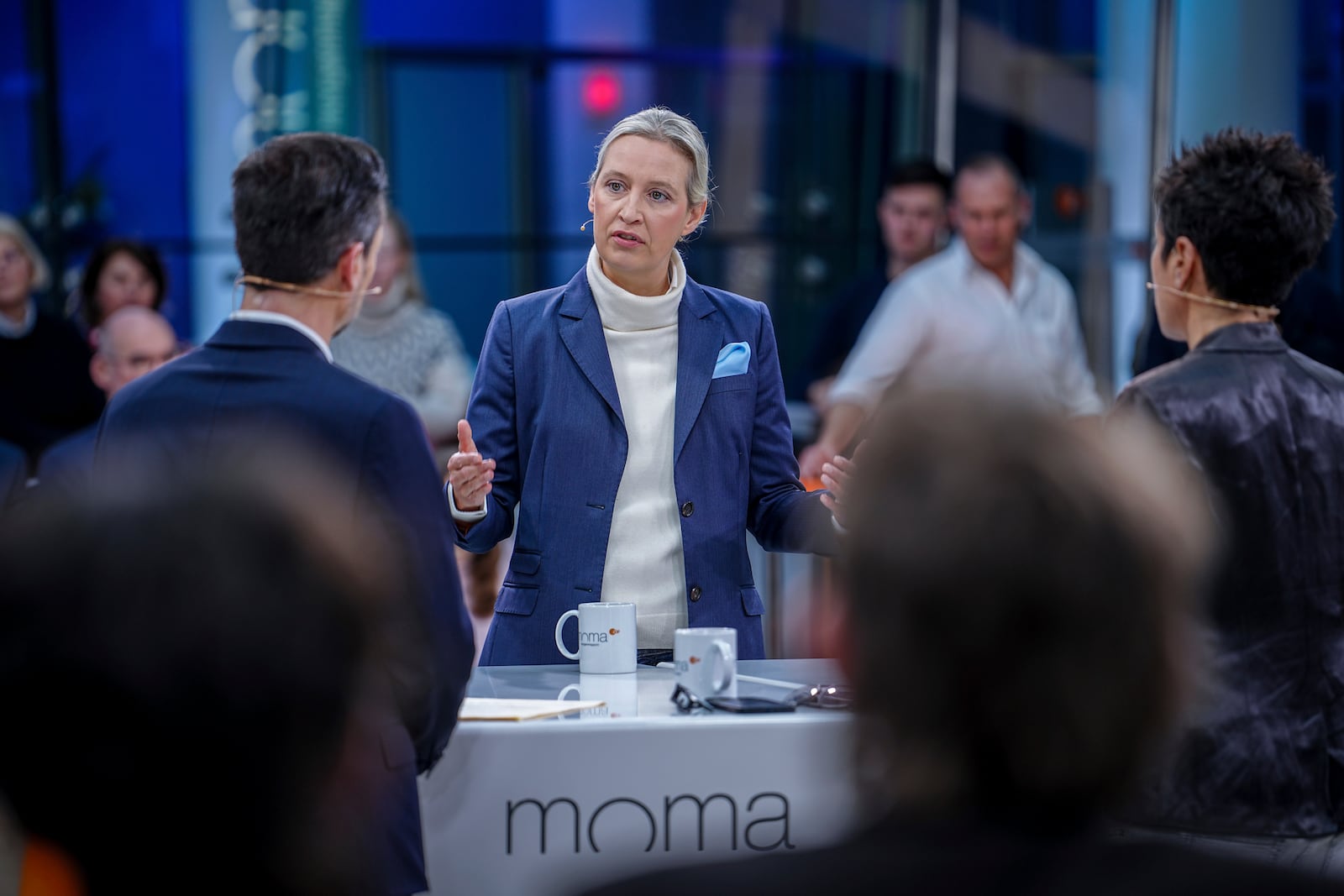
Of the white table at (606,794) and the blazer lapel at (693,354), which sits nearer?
the white table at (606,794)

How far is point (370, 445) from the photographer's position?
179 cm

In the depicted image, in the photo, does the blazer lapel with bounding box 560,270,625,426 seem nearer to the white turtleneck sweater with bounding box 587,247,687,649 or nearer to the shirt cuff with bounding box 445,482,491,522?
the white turtleneck sweater with bounding box 587,247,687,649

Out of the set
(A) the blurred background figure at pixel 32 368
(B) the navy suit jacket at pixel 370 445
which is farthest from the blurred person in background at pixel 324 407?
(A) the blurred background figure at pixel 32 368

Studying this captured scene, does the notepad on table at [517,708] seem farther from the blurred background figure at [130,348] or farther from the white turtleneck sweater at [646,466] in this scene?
the blurred background figure at [130,348]

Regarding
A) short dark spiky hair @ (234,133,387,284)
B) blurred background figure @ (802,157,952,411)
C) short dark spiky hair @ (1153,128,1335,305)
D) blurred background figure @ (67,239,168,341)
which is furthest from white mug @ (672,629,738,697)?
blurred background figure @ (67,239,168,341)

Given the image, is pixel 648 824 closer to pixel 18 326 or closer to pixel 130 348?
pixel 130 348

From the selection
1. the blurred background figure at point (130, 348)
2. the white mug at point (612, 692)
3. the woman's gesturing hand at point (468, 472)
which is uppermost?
the blurred background figure at point (130, 348)

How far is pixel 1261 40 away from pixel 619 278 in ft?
15.9

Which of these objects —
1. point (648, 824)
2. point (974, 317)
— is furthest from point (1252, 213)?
point (974, 317)

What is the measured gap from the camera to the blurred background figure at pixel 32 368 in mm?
5043

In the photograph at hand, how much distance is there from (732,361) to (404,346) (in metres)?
2.13

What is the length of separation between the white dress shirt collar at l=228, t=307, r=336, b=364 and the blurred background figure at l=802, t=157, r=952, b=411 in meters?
3.71

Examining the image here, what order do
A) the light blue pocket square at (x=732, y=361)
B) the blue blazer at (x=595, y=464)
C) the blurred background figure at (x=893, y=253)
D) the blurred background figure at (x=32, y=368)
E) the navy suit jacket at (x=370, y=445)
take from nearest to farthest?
the navy suit jacket at (x=370, y=445) < the blue blazer at (x=595, y=464) < the light blue pocket square at (x=732, y=361) < the blurred background figure at (x=32, y=368) < the blurred background figure at (x=893, y=253)

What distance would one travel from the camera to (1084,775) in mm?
868
